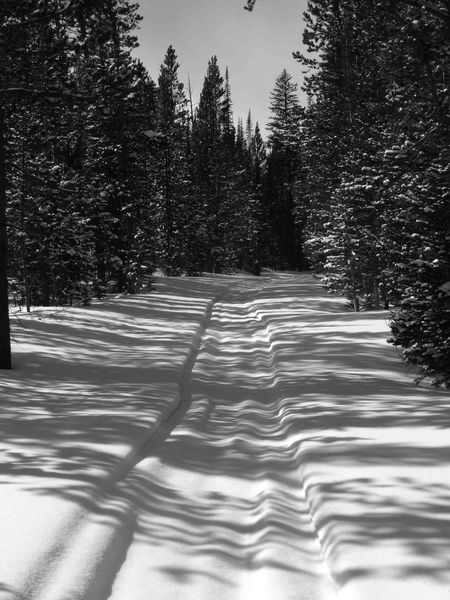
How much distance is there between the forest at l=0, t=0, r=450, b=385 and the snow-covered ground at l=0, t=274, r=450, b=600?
7.78 ft

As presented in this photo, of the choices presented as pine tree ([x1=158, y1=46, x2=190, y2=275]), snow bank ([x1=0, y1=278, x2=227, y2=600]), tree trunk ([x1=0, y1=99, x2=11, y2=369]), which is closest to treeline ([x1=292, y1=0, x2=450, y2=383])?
snow bank ([x1=0, y1=278, x2=227, y2=600])

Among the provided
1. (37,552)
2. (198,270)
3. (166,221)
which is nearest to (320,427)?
(37,552)

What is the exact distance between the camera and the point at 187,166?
45750mm

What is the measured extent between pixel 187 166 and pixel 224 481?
1691 inches

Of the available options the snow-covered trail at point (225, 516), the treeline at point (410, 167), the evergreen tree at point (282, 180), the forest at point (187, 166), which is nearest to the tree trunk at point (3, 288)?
the forest at point (187, 166)

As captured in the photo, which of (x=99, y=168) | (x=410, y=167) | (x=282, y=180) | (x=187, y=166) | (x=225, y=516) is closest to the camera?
(x=225, y=516)

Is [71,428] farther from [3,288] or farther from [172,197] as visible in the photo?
[172,197]

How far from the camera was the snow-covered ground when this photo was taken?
3.24 meters

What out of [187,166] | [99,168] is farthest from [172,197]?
[99,168]

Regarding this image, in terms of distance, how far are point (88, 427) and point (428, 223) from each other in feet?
21.6

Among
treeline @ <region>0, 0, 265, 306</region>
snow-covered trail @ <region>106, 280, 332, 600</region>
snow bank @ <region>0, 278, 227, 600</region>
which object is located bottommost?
snow-covered trail @ <region>106, 280, 332, 600</region>

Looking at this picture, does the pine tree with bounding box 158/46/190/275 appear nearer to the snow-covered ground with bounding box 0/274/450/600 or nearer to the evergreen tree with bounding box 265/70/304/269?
the evergreen tree with bounding box 265/70/304/269

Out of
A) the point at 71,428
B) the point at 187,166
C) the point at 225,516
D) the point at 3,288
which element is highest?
the point at 187,166

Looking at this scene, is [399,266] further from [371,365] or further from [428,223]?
[371,365]
